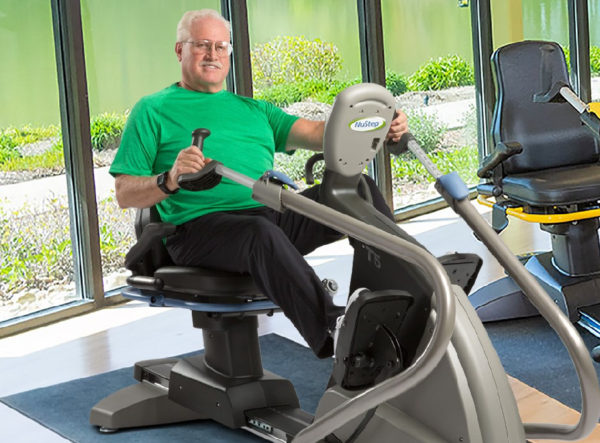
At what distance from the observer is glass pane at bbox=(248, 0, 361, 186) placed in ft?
18.7

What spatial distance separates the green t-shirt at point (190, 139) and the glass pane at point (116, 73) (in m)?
1.68

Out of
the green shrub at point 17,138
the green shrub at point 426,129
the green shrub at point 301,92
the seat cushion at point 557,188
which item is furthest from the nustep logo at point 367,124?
the green shrub at point 426,129

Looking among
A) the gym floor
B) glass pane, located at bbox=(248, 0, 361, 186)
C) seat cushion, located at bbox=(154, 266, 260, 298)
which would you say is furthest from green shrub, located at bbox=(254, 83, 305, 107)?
seat cushion, located at bbox=(154, 266, 260, 298)

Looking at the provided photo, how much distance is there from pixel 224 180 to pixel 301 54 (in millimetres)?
→ 3051

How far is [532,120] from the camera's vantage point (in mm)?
4340

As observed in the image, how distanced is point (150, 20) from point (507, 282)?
2223mm

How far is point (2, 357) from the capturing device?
13.4 ft

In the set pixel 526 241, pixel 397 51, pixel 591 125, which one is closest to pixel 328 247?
pixel 526 241

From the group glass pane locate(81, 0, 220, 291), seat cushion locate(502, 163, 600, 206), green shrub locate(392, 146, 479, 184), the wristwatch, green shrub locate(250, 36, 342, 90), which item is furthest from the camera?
green shrub locate(392, 146, 479, 184)

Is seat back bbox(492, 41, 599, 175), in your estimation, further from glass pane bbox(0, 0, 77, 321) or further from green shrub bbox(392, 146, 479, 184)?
green shrub bbox(392, 146, 479, 184)

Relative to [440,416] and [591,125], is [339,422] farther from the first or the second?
[591,125]

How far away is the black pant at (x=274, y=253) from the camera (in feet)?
8.63

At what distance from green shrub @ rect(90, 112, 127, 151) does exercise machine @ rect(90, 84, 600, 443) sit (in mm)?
2002

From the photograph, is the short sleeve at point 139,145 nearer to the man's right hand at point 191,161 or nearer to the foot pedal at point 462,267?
the man's right hand at point 191,161
